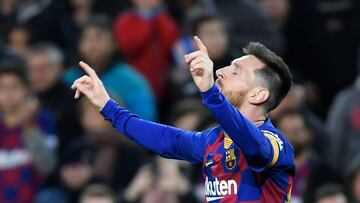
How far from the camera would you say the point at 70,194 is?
8.72 m

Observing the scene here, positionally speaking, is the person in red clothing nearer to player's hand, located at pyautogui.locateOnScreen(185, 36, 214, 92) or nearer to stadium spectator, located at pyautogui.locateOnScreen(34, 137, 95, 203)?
stadium spectator, located at pyautogui.locateOnScreen(34, 137, 95, 203)

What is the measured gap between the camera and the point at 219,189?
17.1 ft

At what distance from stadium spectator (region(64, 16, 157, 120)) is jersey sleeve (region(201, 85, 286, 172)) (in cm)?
431

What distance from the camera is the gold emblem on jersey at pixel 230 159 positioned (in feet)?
17.0

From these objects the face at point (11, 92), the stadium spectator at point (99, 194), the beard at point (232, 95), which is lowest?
the beard at point (232, 95)

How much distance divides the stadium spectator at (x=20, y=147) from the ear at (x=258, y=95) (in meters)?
3.88

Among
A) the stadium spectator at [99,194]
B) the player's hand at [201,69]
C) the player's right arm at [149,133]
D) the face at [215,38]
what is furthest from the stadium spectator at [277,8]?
the player's hand at [201,69]

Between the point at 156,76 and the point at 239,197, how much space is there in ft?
15.7

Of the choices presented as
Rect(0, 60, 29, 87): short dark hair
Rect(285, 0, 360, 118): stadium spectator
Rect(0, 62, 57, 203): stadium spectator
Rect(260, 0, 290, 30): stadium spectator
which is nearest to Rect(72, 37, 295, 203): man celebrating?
Rect(0, 62, 57, 203): stadium spectator

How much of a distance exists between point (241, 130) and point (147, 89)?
15.0ft

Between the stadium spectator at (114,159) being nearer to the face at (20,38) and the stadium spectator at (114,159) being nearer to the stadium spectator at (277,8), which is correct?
the face at (20,38)

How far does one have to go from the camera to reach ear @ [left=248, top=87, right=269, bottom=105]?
17.1ft

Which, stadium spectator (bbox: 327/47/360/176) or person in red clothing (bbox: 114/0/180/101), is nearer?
stadium spectator (bbox: 327/47/360/176)

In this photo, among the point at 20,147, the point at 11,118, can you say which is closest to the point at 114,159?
the point at 20,147
